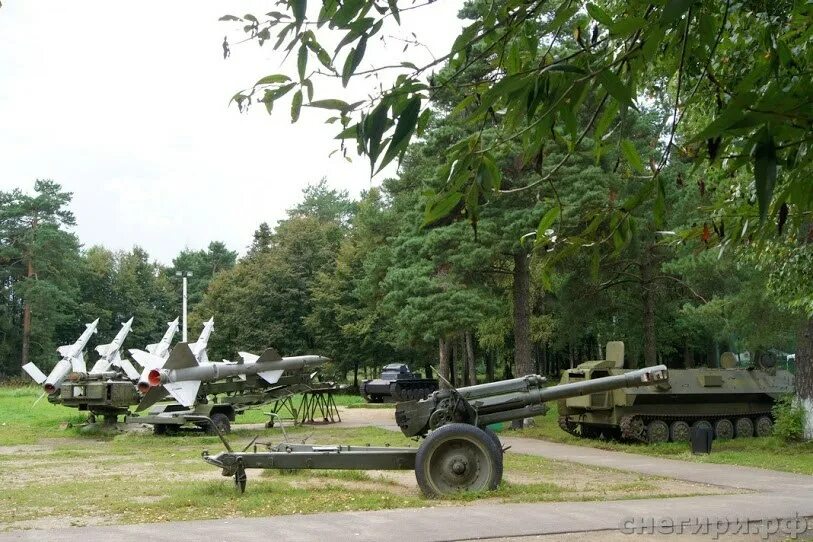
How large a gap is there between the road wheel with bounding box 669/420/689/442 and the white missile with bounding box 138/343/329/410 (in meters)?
10.2

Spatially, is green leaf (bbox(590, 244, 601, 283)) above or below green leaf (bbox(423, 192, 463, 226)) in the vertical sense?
below

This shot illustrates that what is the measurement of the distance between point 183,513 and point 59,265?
2064 inches

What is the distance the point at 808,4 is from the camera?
269cm

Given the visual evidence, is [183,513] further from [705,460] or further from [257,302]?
[257,302]

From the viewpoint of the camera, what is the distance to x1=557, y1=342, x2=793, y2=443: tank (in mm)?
17406

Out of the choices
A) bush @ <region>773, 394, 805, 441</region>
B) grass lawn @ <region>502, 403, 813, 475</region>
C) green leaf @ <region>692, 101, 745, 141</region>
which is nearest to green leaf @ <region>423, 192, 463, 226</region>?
green leaf @ <region>692, 101, 745, 141</region>

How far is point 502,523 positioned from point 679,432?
35.3 ft

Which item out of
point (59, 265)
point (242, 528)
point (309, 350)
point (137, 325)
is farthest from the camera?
point (137, 325)

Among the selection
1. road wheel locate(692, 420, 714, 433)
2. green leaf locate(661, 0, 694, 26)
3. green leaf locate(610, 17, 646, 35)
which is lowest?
road wheel locate(692, 420, 714, 433)

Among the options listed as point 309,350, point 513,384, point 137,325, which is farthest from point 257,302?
point 513,384

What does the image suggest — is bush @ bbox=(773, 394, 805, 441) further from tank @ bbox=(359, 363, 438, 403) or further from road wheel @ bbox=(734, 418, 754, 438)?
tank @ bbox=(359, 363, 438, 403)

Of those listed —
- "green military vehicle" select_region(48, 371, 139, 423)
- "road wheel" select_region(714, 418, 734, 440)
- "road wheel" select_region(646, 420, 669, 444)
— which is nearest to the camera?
"road wheel" select_region(646, 420, 669, 444)

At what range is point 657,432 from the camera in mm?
17438

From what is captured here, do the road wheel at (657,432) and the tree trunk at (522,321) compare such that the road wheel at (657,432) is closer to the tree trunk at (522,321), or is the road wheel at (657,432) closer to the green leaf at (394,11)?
the tree trunk at (522,321)
